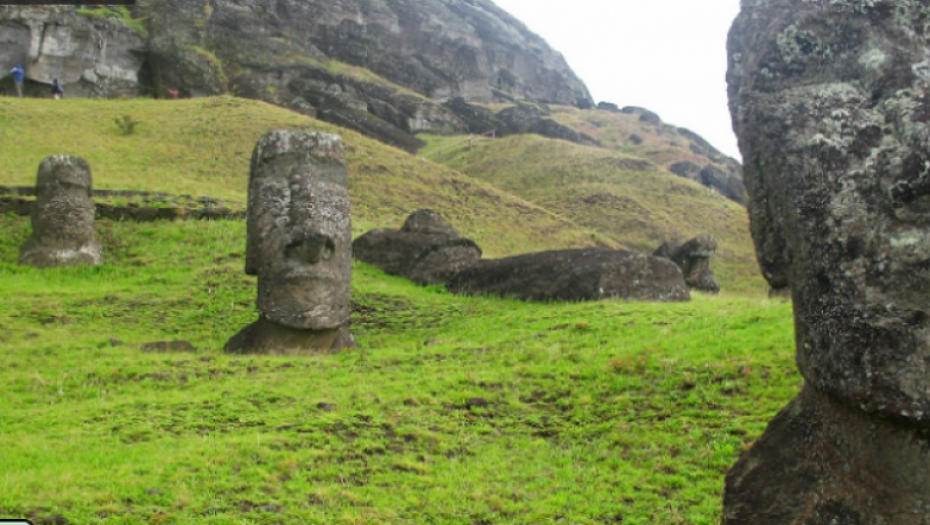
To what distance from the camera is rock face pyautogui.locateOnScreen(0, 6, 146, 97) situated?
A: 5478cm

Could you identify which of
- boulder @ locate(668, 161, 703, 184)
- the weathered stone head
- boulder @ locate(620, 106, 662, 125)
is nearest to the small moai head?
the weathered stone head

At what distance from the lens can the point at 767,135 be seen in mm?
4652

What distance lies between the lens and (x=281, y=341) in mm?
12984

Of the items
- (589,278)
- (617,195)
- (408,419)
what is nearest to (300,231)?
(408,419)

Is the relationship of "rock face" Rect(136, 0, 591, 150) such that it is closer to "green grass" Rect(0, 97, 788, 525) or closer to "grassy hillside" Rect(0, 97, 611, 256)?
"grassy hillside" Rect(0, 97, 611, 256)

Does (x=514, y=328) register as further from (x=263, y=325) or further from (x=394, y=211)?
(x=394, y=211)

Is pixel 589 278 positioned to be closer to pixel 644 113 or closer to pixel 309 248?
pixel 309 248

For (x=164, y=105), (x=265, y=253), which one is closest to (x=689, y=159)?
(x=164, y=105)

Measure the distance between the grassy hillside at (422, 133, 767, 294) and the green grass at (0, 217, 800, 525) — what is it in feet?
75.5

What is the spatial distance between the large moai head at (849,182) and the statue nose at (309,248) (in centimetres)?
885

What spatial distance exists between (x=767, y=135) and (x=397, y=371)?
6.93 metres

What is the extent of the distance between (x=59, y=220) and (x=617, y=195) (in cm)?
3069

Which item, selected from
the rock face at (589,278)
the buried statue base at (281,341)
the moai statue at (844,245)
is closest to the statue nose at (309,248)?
the buried statue base at (281,341)

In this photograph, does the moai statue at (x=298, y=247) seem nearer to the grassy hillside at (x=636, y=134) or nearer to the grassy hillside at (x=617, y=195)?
the grassy hillside at (x=617, y=195)
